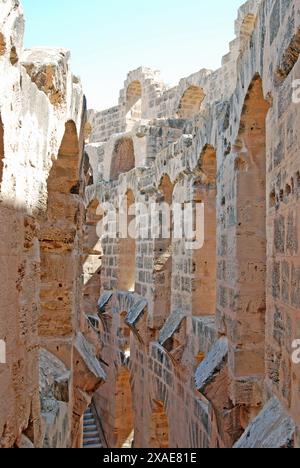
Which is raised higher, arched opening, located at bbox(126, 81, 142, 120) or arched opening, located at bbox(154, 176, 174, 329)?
arched opening, located at bbox(126, 81, 142, 120)

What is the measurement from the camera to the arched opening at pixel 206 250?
21.5 ft

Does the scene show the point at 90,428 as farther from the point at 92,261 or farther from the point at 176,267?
the point at 176,267

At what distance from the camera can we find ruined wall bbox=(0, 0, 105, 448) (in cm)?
247

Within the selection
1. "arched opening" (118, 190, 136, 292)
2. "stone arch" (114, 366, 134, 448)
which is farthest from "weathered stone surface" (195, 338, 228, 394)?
"stone arch" (114, 366, 134, 448)

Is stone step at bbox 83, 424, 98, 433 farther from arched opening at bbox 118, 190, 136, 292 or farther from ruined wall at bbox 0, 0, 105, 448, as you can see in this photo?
ruined wall at bbox 0, 0, 105, 448

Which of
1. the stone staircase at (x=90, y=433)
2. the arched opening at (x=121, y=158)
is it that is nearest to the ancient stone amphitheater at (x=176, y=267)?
the stone staircase at (x=90, y=433)

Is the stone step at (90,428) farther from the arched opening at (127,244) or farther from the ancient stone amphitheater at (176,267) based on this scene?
the arched opening at (127,244)

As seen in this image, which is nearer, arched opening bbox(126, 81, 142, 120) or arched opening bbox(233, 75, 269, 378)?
arched opening bbox(233, 75, 269, 378)

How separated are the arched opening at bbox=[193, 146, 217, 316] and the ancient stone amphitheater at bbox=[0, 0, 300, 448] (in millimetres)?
19

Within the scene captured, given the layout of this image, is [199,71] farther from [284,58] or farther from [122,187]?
[284,58]

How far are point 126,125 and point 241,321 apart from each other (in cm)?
1269

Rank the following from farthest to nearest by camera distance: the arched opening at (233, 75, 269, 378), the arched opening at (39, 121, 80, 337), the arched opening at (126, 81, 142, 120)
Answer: the arched opening at (126, 81, 142, 120)
the arched opening at (39, 121, 80, 337)
the arched opening at (233, 75, 269, 378)

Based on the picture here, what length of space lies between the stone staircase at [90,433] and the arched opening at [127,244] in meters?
3.52

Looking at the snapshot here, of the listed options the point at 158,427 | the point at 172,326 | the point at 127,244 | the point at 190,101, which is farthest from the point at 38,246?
the point at 190,101
